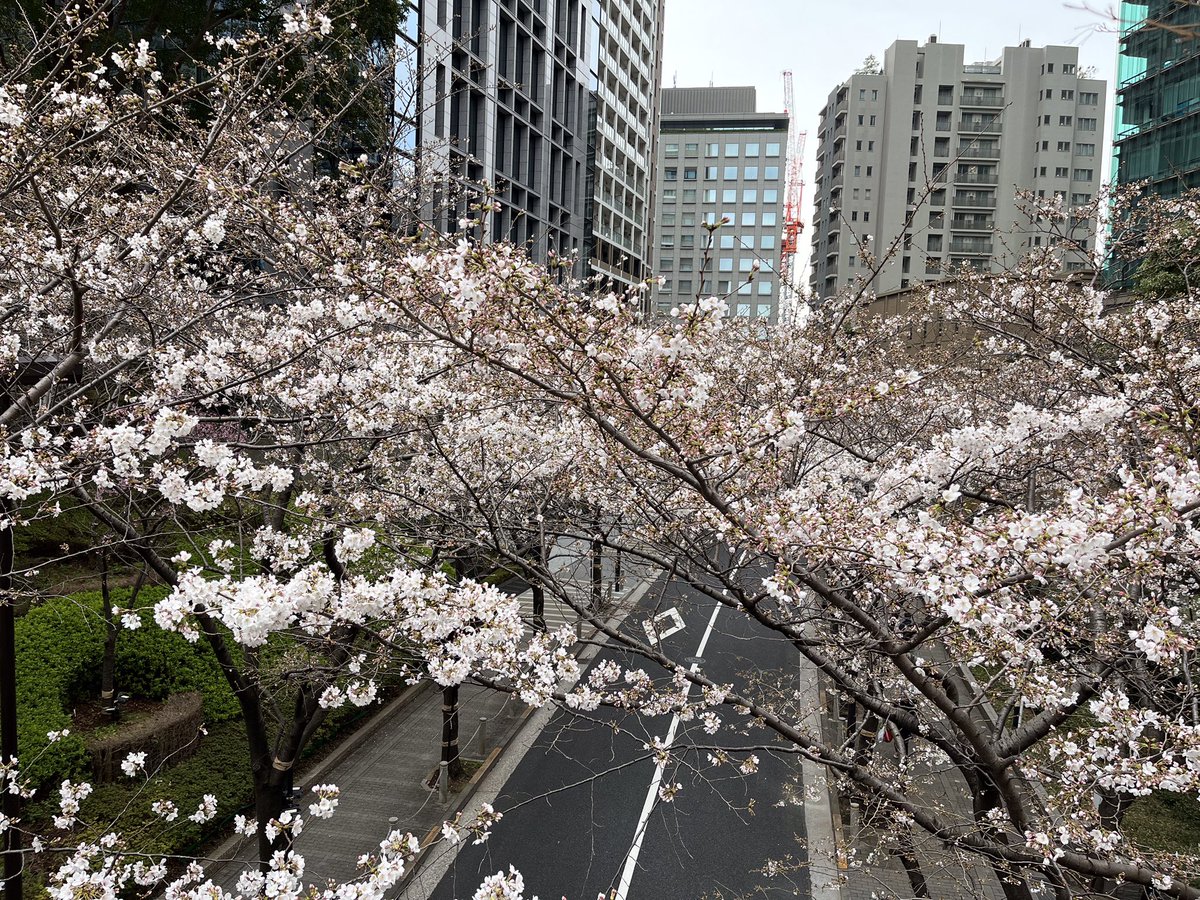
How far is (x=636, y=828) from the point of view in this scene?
10.6 metres

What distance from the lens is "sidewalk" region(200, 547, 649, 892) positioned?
29.7 ft

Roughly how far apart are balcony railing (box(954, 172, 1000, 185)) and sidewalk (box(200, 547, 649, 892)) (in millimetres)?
56472

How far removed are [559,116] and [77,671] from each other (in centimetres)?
4218

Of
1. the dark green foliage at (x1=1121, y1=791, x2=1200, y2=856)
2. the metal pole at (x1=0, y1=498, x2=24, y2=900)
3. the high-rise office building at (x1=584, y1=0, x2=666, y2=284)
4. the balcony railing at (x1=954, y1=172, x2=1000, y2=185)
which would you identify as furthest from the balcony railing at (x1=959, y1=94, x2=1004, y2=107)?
the metal pole at (x1=0, y1=498, x2=24, y2=900)

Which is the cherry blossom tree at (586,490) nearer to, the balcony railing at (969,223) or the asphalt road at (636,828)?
the asphalt road at (636,828)

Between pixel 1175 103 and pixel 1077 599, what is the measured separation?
2829cm

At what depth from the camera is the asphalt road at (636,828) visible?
9.27 m

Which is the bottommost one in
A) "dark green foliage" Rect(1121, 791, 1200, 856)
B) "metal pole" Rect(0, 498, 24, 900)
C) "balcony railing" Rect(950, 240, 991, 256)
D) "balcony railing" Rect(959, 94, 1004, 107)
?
"dark green foliage" Rect(1121, 791, 1200, 856)

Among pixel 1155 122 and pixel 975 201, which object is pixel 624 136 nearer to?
pixel 975 201

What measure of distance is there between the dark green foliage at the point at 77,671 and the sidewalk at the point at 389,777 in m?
2.16

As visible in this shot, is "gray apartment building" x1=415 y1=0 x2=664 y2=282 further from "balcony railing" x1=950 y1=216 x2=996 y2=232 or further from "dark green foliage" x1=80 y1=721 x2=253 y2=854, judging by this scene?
"balcony railing" x1=950 y1=216 x2=996 y2=232

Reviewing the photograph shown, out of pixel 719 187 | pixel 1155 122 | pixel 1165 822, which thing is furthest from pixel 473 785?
pixel 719 187

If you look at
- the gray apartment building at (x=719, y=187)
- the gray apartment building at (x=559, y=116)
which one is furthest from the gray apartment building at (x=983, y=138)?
the gray apartment building at (x=719, y=187)

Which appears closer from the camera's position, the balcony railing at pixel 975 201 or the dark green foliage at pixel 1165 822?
the dark green foliage at pixel 1165 822
